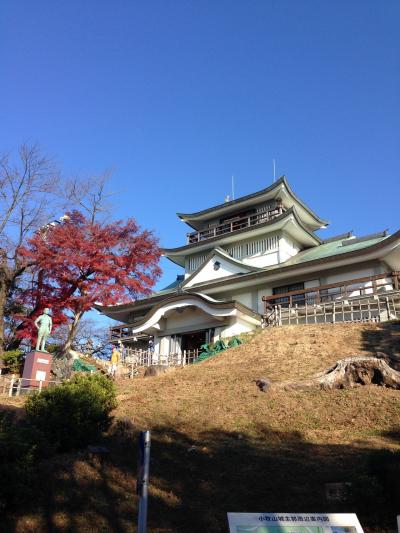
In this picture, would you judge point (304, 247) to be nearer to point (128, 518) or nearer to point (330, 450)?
point (330, 450)

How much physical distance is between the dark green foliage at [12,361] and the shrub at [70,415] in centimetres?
1362

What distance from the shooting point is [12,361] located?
2355 cm

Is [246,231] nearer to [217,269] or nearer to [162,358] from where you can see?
[217,269]

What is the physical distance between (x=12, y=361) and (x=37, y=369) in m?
7.14

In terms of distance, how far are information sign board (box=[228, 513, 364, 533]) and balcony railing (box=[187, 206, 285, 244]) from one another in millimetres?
25666

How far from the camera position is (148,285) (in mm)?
27344

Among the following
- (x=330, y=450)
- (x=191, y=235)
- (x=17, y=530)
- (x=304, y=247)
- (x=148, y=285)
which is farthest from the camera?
(x=191, y=235)

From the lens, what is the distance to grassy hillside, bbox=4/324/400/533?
6.89 meters

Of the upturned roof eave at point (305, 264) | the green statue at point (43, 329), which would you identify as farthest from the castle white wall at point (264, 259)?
the green statue at point (43, 329)

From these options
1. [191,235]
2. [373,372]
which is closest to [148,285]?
[191,235]

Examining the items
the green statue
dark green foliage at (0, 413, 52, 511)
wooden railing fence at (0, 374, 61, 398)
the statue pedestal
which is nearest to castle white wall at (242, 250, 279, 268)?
the green statue

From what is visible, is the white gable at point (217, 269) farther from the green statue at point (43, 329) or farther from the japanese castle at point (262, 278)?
the green statue at point (43, 329)

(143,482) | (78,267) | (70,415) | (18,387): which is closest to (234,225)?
(78,267)

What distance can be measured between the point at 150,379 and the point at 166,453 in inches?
303
